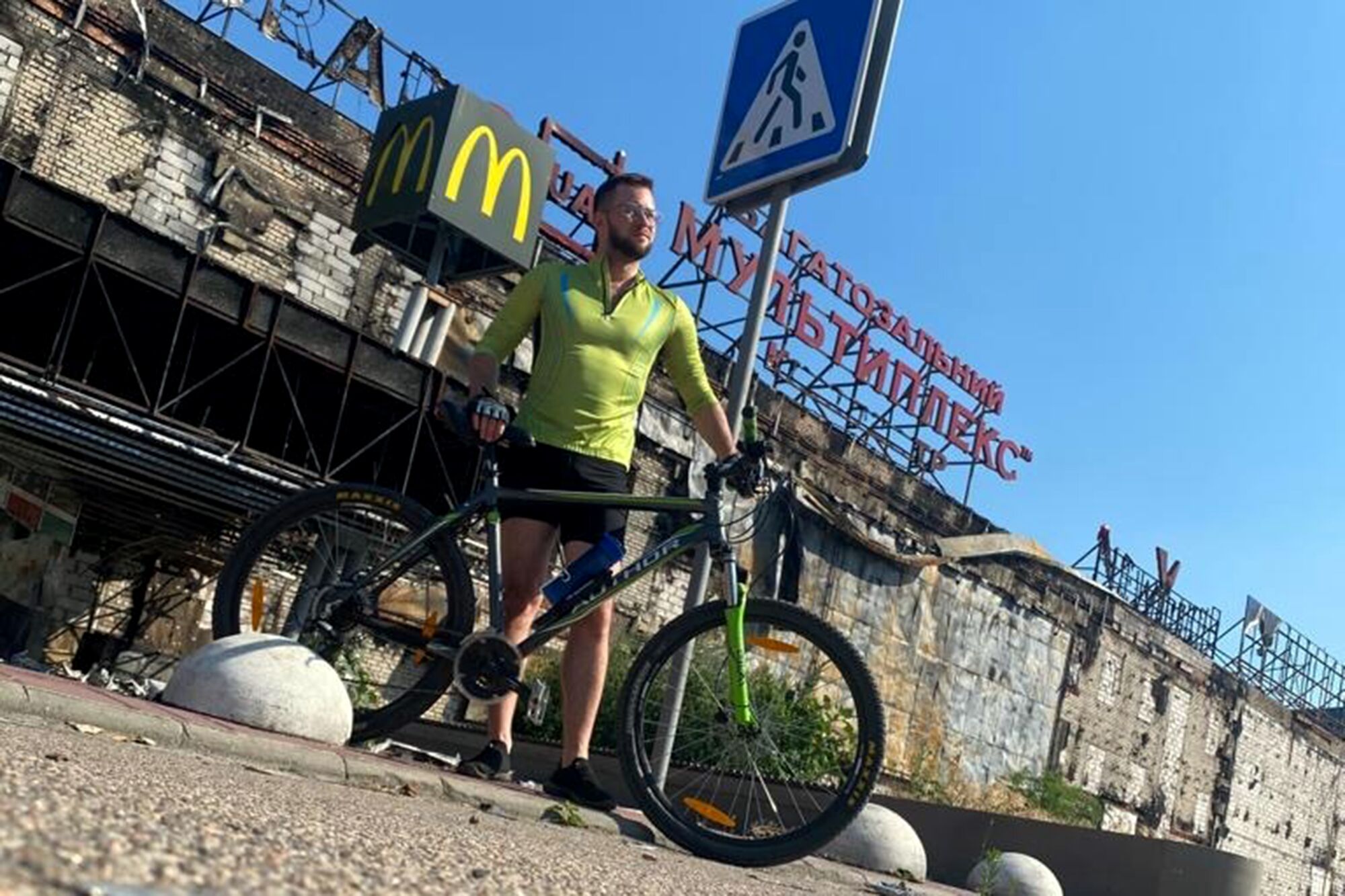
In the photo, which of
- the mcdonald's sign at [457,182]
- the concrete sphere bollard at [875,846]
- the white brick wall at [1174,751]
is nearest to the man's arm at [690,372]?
the concrete sphere bollard at [875,846]

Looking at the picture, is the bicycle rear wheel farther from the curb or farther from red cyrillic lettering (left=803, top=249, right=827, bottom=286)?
red cyrillic lettering (left=803, top=249, right=827, bottom=286)

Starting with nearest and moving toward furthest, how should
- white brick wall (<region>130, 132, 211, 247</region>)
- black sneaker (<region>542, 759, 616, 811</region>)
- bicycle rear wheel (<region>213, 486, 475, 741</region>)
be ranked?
black sneaker (<region>542, 759, 616, 811</region>)
bicycle rear wheel (<region>213, 486, 475, 741</region>)
white brick wall (<region>130, 132, 211, 247</region>)

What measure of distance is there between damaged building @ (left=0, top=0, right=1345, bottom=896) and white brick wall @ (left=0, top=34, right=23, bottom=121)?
0.04 metres

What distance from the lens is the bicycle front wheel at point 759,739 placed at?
338 centimetres

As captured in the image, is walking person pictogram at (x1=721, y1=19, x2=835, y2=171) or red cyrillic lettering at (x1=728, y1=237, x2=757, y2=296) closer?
walking person pictogram at (x1=721, y1=19, x2=835, y2=171)

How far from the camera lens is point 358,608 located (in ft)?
12.7

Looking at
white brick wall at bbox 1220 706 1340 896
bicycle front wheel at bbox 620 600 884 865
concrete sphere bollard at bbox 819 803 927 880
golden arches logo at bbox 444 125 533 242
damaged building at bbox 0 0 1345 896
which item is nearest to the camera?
bicycle front wheel at bbox 620 600 884 865

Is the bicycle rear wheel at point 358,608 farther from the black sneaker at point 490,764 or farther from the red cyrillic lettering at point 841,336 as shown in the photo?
the red cyrillic lettering at point 841,336

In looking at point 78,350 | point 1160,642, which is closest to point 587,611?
point 78,350

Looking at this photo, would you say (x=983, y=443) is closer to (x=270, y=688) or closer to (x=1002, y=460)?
(x=1002, y=460)

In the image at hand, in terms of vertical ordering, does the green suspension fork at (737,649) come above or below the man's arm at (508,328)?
below

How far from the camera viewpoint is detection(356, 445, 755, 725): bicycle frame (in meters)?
3.65

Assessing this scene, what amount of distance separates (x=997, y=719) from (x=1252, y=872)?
15777mm

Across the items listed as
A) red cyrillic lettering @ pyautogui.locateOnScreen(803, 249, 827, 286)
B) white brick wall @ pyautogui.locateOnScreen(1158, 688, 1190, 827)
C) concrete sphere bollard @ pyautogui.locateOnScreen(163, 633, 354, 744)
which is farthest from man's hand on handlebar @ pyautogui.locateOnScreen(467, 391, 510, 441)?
white brick wall @ pyautogui.locateOnScreen(1158, 688, 1190, 827)
